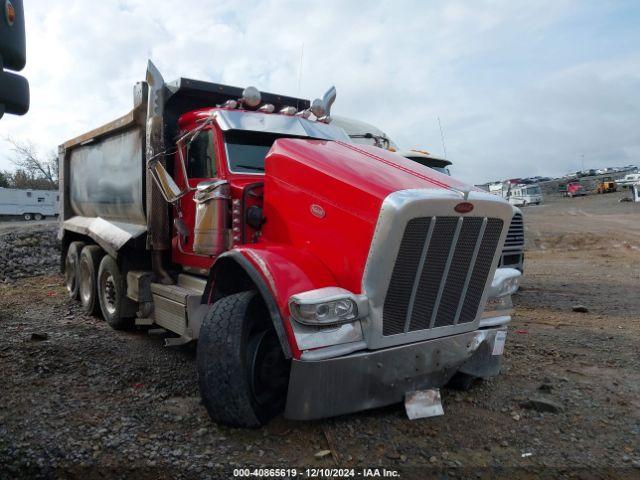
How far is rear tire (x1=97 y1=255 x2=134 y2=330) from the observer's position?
6.70 meters

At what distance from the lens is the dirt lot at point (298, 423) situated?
336 cm

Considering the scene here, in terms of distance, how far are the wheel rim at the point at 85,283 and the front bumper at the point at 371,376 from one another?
5456 mm

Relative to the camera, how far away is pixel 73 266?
8.70 meters

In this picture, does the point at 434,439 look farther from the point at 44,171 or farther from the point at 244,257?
the point at 44,171

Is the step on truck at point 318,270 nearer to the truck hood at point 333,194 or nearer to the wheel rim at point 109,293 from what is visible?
the truck hood at point 333,194

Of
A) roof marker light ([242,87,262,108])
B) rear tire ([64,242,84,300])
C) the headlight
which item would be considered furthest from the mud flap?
rear tire ([64,242,84,300])

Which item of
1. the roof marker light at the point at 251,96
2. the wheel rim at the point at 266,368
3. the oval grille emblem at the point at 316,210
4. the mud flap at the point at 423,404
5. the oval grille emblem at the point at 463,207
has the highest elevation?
the roof marker light at the point at 251,96

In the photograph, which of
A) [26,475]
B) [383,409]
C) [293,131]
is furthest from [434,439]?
[293,131]

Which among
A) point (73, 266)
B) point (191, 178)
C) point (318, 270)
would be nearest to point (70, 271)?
point (73, 266)

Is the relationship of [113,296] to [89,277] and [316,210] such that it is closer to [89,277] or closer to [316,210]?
[89,277]

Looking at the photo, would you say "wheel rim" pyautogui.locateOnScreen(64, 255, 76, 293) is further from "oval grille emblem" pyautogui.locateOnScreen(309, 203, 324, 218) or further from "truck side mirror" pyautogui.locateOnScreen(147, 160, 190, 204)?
"oval grille emblem" pyautogui.locateOnScreen(309, 203, 324, 218)

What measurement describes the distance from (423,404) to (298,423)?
930mm

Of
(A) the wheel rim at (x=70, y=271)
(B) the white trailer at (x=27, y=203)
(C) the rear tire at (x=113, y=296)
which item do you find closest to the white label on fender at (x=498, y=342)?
(C) the rear tire at (x=113, y=296)

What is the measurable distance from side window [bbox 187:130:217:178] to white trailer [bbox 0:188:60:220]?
37228 millimetres
